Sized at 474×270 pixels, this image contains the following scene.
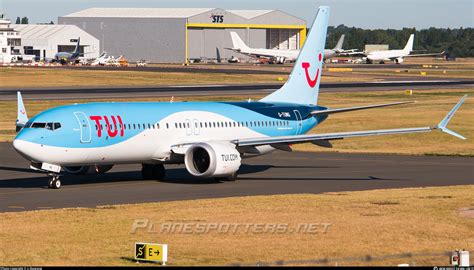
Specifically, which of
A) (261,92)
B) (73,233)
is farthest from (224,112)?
(261,92)

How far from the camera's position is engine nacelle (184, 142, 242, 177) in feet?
153

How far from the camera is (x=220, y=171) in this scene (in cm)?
4694

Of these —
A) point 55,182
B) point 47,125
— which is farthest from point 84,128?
point 55,182

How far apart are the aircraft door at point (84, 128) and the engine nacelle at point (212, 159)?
16.4ft

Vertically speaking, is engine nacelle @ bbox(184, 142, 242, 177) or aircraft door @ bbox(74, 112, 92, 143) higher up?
aircraft door @ bbox(74, 112, 92, 143)

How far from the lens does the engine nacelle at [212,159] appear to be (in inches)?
1842

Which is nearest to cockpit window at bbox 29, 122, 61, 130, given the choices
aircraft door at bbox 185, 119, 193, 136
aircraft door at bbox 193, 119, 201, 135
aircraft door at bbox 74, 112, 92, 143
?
aircraft door at bbox 74, 112, 92, 143

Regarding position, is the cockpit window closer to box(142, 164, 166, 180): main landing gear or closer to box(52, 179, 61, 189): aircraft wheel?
box(52, 179, 61, 189): aircraft wheel

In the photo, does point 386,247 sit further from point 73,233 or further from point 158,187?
point 158,187

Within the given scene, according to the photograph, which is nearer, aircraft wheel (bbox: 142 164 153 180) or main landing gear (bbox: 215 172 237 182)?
main landing gear (bbox: 215 172 237 182)

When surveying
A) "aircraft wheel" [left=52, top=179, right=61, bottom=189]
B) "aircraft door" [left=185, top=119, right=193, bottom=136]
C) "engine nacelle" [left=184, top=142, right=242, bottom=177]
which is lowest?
"aircraft wheel" [left=52, top=179, right=61, bottom=189]

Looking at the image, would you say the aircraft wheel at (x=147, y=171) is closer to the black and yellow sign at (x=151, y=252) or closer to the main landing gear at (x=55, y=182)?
the main landing gear at (x=55, y=182)

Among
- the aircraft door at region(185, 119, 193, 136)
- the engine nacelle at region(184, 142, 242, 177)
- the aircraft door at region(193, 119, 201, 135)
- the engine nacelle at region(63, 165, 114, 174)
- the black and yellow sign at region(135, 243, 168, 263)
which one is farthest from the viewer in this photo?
the aircraft door at region(193, 119, 201, 135)

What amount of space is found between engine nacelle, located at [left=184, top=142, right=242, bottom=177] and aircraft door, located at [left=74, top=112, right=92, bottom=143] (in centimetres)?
499
